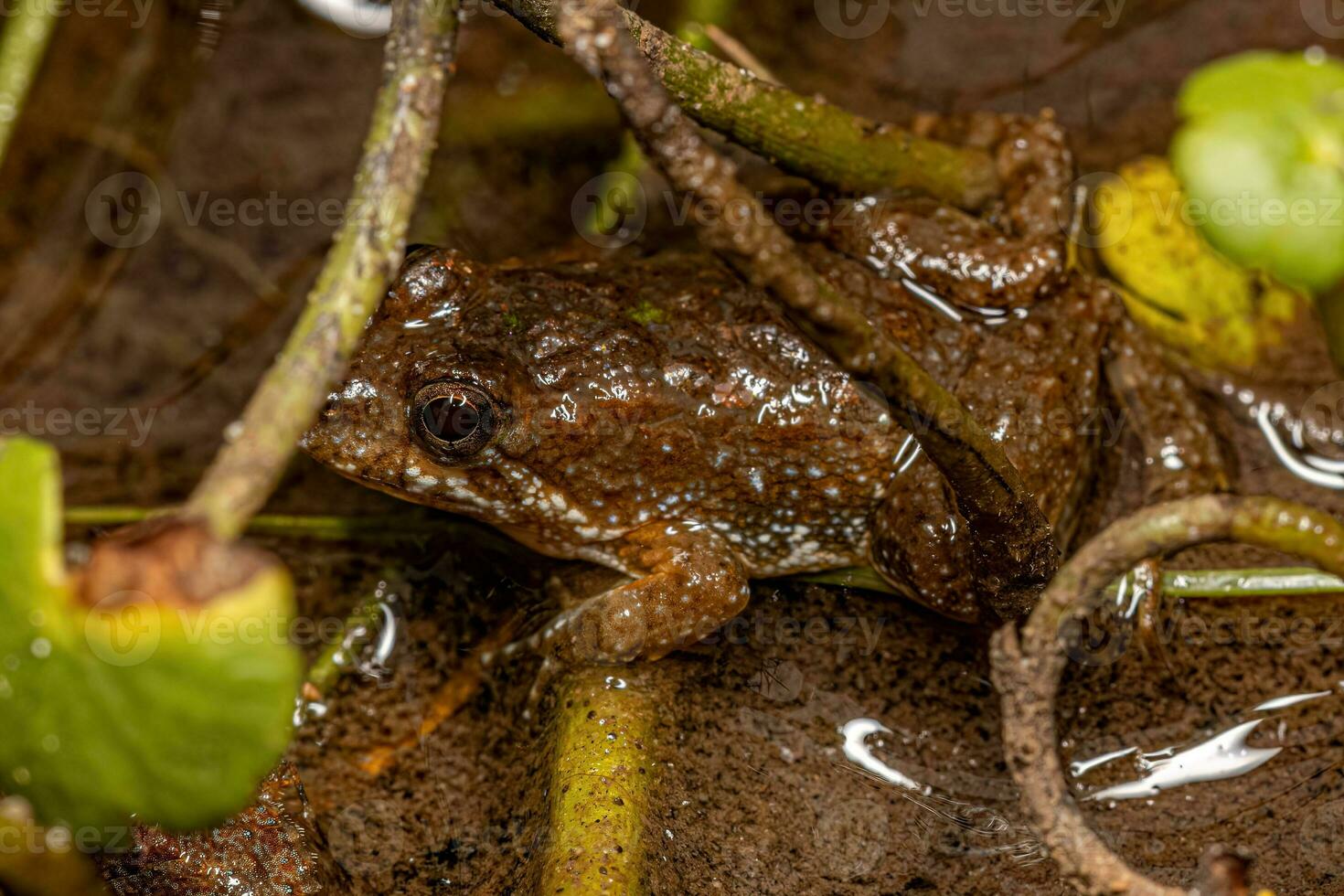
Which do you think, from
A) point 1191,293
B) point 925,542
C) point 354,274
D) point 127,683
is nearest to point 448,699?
point 925,542

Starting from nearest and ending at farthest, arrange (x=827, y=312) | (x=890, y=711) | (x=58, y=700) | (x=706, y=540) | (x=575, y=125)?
(x=58, y=700), (x=827, y=312), (x=890, y=711), (x=706, y=540), (x=575, y=125)

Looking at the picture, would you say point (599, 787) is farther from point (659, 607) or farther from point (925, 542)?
point (925, 542)

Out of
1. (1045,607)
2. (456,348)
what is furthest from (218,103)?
(1045,607)

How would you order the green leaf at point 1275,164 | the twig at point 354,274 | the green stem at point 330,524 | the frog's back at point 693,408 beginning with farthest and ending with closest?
the green stem at point 330,524, the frog's back at point 693,408, the green leaf at point 1275,164, the twig at point 354,274

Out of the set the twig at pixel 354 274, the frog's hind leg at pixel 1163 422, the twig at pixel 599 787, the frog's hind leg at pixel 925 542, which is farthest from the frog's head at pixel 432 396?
the frog's hind leg at pixel 1163 422

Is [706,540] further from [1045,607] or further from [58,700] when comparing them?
[58,700]

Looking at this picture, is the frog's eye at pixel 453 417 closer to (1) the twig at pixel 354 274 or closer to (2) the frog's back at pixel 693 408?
(2) the frog's back at pixel 693 408

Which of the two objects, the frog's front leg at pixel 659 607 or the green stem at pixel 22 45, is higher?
the green stem at pixel 22 45
